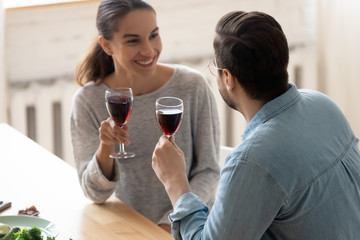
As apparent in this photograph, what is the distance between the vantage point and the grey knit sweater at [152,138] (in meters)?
2.09

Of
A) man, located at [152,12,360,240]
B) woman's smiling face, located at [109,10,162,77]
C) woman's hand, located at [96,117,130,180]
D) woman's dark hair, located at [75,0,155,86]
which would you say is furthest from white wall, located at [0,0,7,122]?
man, located at [152,12,360,240]

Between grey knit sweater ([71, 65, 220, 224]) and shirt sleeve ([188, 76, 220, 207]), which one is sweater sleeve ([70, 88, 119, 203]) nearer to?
grey knit sweater ([71, 65, 220, 224])

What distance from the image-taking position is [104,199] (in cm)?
195

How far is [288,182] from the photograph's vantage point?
1305mm

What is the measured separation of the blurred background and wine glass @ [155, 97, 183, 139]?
113 cm

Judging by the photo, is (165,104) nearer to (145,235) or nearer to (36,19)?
(145,235)

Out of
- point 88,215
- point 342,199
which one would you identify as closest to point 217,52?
point 342,199

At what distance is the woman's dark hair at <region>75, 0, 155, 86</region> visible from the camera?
80.7 inches

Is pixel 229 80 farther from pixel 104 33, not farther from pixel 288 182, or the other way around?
pixel 104 33

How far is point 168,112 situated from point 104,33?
1.75ft

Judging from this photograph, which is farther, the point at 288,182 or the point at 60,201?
the point at 60,201

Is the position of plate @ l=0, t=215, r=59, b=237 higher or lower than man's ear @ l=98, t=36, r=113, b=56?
lower

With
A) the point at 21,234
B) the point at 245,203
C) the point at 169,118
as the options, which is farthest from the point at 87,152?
the point at 245,203

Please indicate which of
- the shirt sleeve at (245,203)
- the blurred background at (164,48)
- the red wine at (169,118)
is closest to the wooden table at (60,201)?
the red wine at (169,118)
